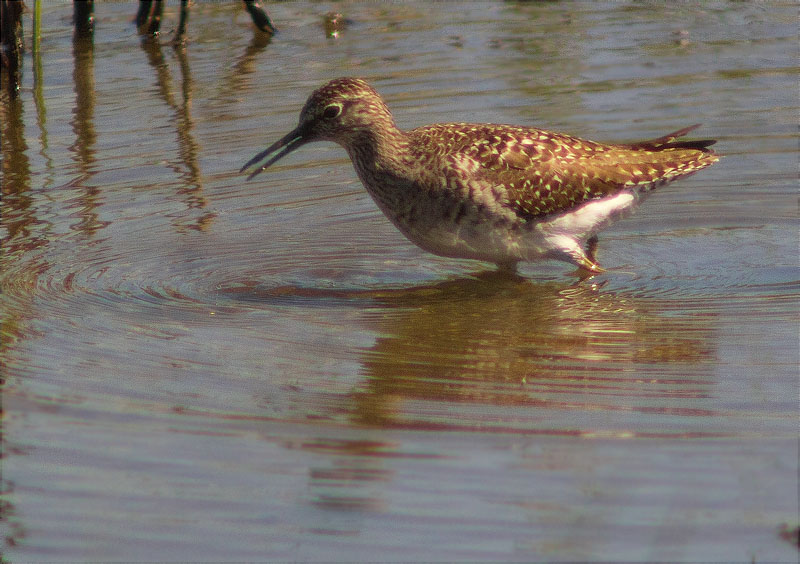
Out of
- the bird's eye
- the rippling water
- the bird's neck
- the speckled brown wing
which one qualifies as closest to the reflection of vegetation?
the rippling water

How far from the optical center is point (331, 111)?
7.24m

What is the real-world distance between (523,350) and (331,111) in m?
2.11

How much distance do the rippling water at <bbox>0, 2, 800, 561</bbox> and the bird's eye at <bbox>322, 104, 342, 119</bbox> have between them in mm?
915

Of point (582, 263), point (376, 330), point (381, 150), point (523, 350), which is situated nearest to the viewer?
point (523, 350)

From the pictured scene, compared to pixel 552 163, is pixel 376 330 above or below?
below

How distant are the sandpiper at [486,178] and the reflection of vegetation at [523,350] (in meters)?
0.32

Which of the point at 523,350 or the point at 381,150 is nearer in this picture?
the point at 523,350

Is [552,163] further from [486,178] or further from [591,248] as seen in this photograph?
[591,248]

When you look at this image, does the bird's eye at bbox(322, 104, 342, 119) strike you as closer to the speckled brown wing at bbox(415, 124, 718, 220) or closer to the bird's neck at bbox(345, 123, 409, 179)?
the bird's neck at bbox(345, 123, 409, 179)

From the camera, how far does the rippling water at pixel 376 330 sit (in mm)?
4113

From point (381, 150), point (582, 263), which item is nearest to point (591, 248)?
point (582, 263)

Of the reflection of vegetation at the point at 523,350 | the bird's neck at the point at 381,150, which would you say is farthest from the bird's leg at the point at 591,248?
the bird's neck at the point at 381,150

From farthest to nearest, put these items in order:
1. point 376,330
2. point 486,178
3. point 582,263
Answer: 1. point 582,263
2. point 486,178
3. point 376,330

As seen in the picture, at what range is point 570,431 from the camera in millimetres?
4762
